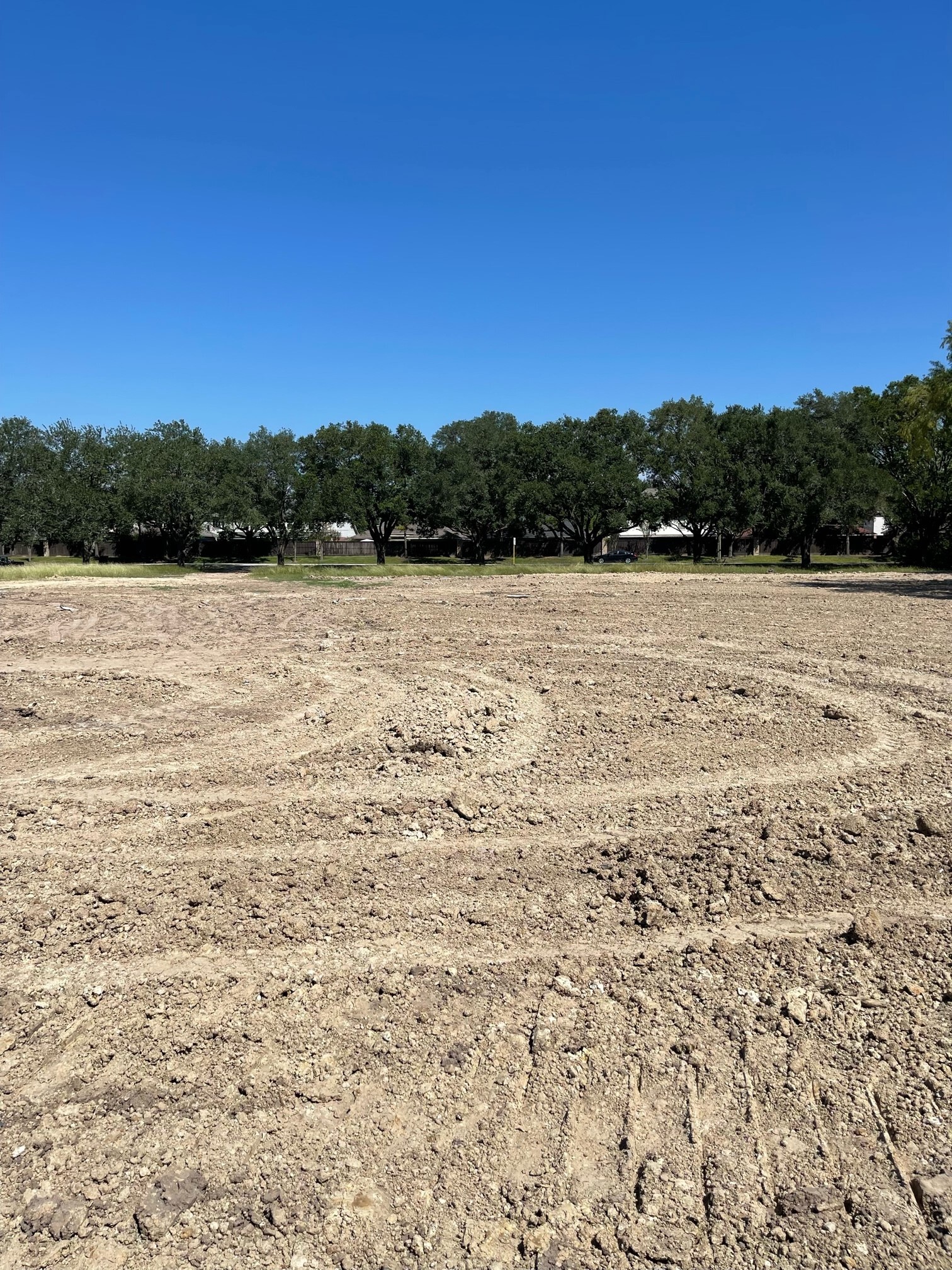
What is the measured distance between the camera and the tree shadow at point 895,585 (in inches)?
1084

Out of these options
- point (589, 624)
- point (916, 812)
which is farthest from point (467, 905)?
point (589, 624)

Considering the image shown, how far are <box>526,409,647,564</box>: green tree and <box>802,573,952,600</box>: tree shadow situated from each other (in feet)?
85.8

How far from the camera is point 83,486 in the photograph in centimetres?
6769

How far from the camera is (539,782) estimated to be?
7.28 m

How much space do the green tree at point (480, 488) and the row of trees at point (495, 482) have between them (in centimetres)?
15

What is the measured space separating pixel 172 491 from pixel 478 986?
62.8 meters

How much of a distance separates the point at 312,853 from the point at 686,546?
91.7 m

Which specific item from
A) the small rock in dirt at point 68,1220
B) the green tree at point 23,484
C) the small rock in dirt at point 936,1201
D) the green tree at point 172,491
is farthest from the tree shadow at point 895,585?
the green tree at point 23,484

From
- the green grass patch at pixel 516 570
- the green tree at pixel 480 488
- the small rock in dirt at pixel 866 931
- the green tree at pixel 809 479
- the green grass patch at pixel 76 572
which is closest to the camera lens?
the small rock in dirt at pixel 866 931

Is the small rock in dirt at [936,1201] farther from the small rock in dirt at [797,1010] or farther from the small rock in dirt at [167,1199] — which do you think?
the small rock in dirt at [167,1199]

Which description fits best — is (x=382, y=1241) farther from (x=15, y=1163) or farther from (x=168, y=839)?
(x=168, y=839)

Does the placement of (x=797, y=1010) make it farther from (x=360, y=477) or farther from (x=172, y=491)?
(x=172, y=491)

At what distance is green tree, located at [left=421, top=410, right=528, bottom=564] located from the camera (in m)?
69.0

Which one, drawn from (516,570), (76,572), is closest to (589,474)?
(516,570)
